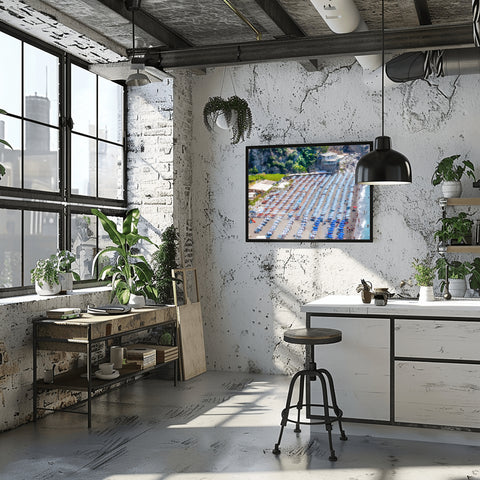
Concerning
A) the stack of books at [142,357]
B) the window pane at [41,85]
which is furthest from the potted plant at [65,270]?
the window pane at [41,85]

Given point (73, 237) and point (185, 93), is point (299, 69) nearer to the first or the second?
point (185, 93)

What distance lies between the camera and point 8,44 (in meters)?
5.27

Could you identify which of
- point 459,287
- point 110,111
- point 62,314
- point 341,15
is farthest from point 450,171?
point 62,314

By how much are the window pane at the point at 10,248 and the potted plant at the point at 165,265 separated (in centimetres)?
173

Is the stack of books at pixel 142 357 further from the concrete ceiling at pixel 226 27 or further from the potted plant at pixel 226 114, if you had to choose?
the concrete ceiling at pixel 226 27

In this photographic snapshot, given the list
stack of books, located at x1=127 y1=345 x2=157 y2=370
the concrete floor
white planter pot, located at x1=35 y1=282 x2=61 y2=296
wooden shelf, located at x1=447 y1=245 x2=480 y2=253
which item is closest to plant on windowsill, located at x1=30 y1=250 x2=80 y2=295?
white planter pot, located at x1=35 y1=282 x2=61 y2=296

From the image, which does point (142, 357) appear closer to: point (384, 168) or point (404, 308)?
point (404, 308)

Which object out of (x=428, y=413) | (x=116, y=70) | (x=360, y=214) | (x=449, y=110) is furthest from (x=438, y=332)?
(x=116, y=70)

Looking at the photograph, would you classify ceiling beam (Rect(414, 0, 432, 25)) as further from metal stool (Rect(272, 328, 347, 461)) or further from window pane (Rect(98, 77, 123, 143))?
window pane (Rect(98, 77, 123, 143))

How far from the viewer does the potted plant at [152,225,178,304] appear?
6.77 m

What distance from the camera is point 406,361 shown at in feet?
15.5

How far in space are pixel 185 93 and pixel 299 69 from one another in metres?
1.34

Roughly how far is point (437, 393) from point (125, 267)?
10.5 ft

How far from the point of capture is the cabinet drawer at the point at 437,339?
181 inches
